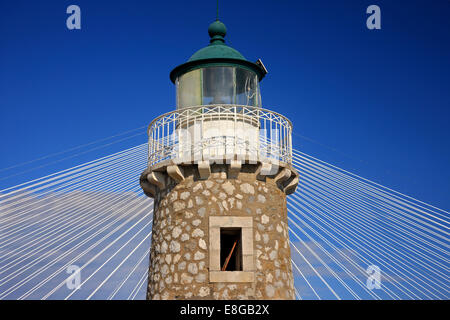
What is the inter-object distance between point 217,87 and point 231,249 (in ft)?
9.30

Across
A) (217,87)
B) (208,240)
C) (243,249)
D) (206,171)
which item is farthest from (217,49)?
(243,249)

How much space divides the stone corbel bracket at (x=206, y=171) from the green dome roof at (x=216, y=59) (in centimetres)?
193

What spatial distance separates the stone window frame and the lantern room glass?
7.17 feet

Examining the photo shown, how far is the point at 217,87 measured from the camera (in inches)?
452

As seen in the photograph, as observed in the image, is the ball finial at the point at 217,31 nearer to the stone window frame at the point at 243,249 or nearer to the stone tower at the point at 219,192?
the stone tower at the point at 219,192

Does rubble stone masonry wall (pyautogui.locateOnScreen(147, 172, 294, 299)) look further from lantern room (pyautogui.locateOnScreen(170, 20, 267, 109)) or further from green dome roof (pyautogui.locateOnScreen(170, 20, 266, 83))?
green dome roof (pyautogui.locateOnScreen(170, 20, 266, 83))

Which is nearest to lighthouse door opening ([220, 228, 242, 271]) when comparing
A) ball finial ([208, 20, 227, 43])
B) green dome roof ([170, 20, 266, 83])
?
green dome roof ([170, 20, 266, 83])

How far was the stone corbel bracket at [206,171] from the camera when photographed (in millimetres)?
10609

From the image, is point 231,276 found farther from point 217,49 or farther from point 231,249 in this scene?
point 217,49

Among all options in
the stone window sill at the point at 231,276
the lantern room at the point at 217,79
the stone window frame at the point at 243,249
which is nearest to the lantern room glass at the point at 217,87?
the lantern room at the point at 217,79

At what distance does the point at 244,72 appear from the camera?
11727mm
